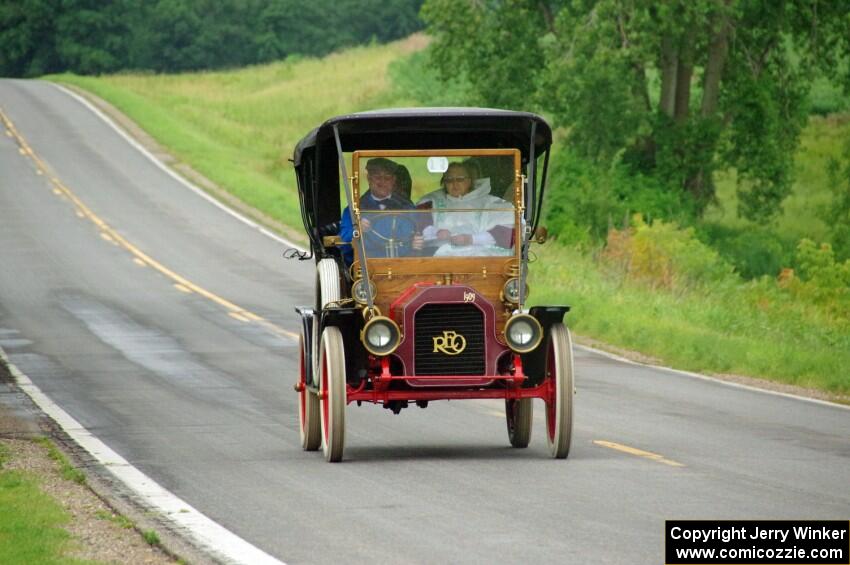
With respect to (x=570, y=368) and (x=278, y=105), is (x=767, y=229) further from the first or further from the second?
(x=570, y=368)

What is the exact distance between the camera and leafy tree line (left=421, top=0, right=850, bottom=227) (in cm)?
4181

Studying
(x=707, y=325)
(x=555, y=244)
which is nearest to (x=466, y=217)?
(x=707, y=325)

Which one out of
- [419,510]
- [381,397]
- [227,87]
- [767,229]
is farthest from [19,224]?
[227,87]

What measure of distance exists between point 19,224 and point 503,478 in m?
31.4

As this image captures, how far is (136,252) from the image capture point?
119ft

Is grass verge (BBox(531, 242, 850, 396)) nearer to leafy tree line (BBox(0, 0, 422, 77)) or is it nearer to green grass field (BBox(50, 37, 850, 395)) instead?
green grass field (BBox(50, 37, 850, 395))

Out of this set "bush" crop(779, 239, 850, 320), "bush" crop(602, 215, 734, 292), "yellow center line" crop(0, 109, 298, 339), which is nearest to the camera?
"yellow center line" crop(0, 109, 298, 339)

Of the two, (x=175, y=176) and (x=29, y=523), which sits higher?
(x=29, y=523)

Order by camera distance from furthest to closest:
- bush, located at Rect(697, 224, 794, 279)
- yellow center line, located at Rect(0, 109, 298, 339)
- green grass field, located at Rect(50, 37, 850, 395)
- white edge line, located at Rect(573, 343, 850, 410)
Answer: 1. bush, located at Rect(697, 224, 794, 279)
2. yellow center line, located at Rect(0, 109, 298, 339)
3. green grass field, located at Rect(50, 37, 850, 395)
4. white edge line, located at Rect(573, 343, 850, 410)

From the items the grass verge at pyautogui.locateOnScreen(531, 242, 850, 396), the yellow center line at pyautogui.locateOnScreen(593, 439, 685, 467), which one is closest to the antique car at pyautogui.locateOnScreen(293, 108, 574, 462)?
the yellow center line at pyautogui.locateOnScreen(593, 439, 685, 467)

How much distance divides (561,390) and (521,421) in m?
1.13

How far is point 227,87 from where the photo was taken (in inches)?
3371

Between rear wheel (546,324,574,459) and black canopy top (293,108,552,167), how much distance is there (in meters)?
1.90

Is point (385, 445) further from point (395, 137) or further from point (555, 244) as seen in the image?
point (555, 244)
